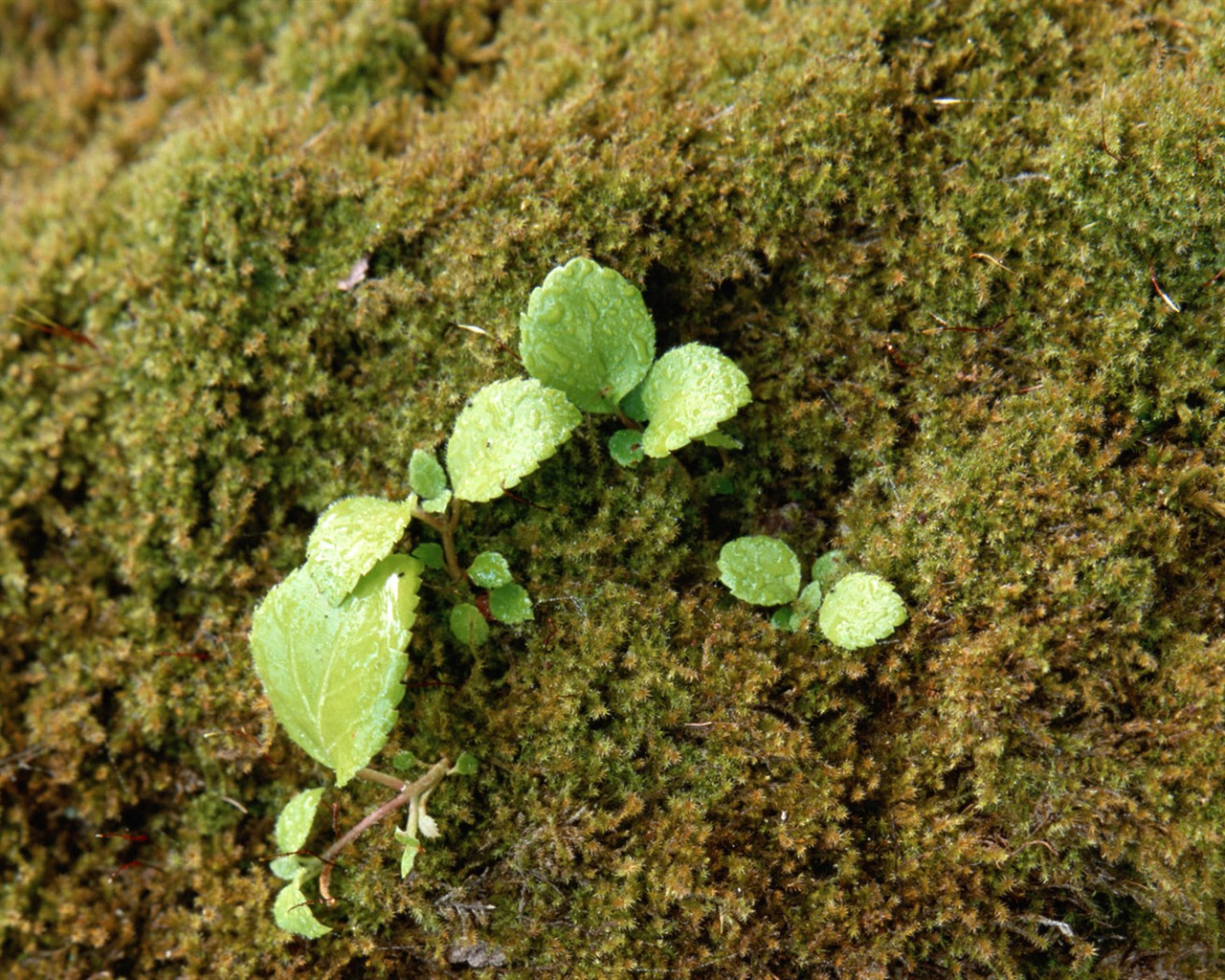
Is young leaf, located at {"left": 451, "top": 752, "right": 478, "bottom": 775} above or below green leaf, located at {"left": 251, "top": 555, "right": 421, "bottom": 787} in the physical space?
below

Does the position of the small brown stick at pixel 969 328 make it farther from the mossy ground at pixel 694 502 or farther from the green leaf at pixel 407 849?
the green leaf at pixel 407 849

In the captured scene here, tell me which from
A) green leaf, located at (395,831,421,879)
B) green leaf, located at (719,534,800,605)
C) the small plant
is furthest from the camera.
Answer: green leaf, located at (719,534,800,605)

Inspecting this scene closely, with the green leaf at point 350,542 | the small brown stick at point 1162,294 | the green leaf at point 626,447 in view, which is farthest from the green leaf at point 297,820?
the small brown stick at point 1162,294

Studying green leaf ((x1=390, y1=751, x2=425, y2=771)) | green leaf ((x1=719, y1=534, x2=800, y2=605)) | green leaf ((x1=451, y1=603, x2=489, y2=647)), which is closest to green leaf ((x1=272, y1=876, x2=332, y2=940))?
green leaf ((x1=390, y1=751, x2=425, y2=771))

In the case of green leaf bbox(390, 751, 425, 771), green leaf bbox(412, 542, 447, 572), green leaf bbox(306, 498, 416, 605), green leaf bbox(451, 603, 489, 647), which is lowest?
green leaf bbox(390, 751, 425, 771)

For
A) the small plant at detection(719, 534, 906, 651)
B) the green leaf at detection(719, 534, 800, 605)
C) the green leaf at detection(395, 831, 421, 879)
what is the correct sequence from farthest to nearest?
the green leaf at detection(719, 534, 800, 605) → the small plant at detection(719, 534, 906, 651) → the green leaf at detection(395, 831, 421, 879)

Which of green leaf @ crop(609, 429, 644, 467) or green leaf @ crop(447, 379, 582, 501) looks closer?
green leaf @ crop(447, 379, 582, 501)

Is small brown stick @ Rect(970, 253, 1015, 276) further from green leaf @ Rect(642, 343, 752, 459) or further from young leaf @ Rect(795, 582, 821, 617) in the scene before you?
young leaf @ Rect(795, 582, 821, 617)

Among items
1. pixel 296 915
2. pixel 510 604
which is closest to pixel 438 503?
pixel 510 604
